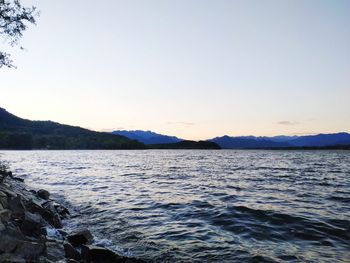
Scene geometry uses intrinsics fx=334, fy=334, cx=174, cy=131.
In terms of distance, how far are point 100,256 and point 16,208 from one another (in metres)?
5.57

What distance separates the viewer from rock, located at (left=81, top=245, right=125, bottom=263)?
40.0ft

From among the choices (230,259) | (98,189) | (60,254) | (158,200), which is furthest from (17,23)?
(230,259)

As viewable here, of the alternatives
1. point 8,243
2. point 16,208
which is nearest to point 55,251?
point 8,243

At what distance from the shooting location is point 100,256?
12.3 meters

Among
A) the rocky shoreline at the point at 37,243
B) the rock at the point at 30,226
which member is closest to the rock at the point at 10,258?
the rocky shoreline at the point at 37,243

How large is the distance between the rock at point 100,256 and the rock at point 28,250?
2.08 m

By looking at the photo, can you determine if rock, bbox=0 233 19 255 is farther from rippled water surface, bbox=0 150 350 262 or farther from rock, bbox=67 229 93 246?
rippled water surface, bbox=0 150 350 262

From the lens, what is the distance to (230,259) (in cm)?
1313

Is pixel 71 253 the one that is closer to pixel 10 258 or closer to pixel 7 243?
pixel 7 243

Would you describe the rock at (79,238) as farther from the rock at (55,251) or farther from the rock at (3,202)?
the rock at (3,202)

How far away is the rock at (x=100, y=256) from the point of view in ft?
40.0

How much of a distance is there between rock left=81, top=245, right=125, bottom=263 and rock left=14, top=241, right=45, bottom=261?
6.84ft

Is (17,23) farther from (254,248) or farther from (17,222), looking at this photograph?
(254,248)

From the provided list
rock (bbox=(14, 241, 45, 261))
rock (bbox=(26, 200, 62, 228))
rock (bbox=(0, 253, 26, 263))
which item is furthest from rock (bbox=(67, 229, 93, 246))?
rock (bbox=(0, 253, 26, 263))
